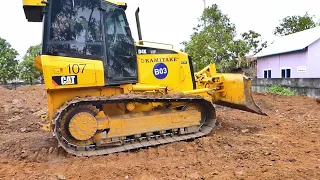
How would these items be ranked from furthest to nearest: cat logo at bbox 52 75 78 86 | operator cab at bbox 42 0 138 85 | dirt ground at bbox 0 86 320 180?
operator cab at bbox 42 0 138 85 < cat logo at bbox 52 75 78 86 < dirt ground at bbox 0 86 320 180

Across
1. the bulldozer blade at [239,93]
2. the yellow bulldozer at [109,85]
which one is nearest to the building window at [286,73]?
Result: the bulldozer blade at [239,93]

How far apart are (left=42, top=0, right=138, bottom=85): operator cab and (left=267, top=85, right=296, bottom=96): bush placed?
9.51 metres

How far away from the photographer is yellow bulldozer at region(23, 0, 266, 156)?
5.21 metres

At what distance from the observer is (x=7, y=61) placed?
3506 cm

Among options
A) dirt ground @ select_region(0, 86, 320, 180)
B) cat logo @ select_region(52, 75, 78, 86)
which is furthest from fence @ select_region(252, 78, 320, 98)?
cat logo @ select_region(52, 75, 78, 86)

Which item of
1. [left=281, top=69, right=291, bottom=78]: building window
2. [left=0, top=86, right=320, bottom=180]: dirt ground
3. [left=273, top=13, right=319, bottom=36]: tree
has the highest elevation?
[left=273, top=13, right=319, bottom=36]: tree

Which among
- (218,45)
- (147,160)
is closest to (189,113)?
(147,160)

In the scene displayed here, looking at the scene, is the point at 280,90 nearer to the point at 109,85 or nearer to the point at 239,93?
the point at 239,93

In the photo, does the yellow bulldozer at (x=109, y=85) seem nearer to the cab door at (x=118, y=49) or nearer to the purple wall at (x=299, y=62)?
the cab door at (x=118, y=49)

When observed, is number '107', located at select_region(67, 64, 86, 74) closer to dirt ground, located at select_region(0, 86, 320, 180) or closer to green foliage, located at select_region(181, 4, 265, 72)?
dirt ground, located at select_region(0, 86, 320, 180)

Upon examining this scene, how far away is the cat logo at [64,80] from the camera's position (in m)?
5.12

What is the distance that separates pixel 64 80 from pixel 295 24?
1345 inches

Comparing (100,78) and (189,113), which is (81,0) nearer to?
(100,78)

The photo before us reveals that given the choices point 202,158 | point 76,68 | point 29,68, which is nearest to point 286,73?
point 202,158
